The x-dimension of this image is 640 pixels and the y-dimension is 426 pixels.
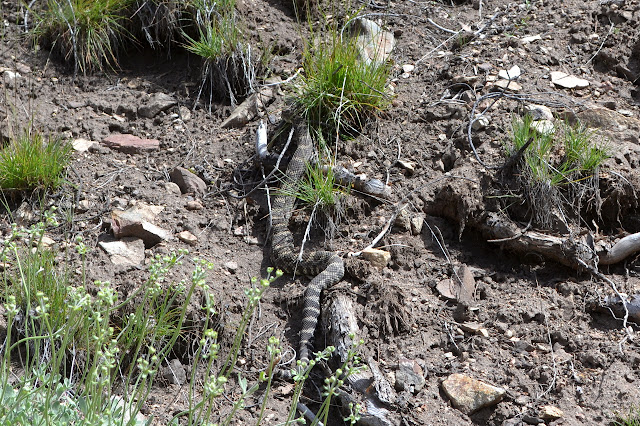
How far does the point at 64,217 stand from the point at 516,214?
12.2ft

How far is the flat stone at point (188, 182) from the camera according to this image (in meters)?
6.29

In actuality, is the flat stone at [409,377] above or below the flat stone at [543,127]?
below

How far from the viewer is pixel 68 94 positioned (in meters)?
7.18

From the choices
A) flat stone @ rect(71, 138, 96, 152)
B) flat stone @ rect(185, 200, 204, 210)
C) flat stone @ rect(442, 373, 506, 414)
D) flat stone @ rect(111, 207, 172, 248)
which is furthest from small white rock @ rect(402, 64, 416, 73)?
flat stone @ rect(442, 373, 506, 414)

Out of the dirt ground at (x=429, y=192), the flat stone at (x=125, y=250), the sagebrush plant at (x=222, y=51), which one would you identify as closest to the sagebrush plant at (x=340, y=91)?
the dirt ground at (x=429, y=192)

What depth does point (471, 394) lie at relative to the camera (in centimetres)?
448

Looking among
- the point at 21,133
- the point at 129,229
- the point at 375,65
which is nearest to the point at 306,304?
the point at 129,229

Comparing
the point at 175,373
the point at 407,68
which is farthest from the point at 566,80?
the point at 175,373

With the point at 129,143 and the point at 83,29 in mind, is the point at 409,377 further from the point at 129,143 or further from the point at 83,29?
the point at 83,29

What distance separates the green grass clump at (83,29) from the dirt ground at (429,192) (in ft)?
0.73

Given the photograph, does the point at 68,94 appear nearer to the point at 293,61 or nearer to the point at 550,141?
the point at 293,61

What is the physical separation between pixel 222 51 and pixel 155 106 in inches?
35.4

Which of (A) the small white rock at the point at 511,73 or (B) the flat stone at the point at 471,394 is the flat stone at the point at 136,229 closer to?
(B) the flat stone at the point at 471,394

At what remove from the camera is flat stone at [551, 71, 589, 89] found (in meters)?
6.68
